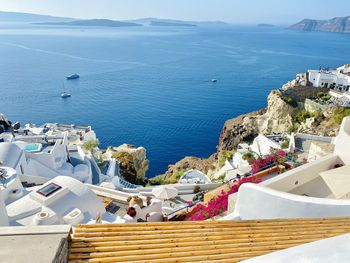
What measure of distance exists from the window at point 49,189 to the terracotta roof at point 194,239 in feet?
22.3

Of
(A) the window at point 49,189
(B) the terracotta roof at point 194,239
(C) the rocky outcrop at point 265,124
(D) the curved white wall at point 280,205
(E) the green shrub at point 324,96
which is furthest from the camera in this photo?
(E) the green shrub at point 324,96

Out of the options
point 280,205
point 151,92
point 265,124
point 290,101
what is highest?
point 280,205

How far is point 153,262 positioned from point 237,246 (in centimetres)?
185

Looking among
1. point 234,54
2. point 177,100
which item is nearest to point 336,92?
point 177,100

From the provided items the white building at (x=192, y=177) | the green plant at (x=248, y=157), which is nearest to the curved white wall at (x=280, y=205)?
the green plant at (x=248, y=157)

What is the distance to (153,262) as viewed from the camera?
586cm

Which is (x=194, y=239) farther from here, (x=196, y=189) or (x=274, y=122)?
(x=274, y=122)

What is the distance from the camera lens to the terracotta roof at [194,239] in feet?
19.8

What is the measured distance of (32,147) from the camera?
22.1m

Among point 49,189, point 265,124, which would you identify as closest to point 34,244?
point 49,189

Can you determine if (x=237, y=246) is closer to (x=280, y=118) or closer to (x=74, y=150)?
(x=74, y=150)

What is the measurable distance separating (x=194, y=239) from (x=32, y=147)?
733 inches

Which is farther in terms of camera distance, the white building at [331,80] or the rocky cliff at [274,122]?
the white building at [331,80]

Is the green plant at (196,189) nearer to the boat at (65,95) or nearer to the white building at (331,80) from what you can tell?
the white building at (331,80)
